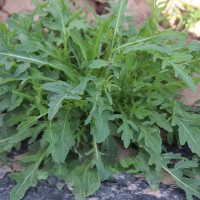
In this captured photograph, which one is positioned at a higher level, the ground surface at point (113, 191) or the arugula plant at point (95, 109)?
the arugula plant at point (95, 109)

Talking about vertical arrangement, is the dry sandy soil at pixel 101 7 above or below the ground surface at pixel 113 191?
above

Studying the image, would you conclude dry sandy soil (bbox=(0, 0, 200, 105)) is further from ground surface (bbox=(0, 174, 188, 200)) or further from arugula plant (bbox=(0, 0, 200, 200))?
ground surface (bbox=(0, 174, 188, 200))

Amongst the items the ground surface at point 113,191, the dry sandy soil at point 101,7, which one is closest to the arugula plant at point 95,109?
the ground surface at point 113,191

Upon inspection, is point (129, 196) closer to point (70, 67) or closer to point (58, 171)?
point (58, 171)

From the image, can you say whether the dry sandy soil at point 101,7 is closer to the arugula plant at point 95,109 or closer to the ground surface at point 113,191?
the arugula plant at point 95,109

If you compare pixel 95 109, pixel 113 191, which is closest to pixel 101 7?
pixel 95 109

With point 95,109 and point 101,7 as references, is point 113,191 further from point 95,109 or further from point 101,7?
point 101,7

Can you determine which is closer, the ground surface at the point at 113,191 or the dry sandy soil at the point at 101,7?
the ground surface at the point at 113,191

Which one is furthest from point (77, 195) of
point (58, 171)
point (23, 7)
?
point (23, 7)

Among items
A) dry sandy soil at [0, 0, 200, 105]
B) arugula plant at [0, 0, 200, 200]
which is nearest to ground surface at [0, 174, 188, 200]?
arugula plant at [0, 0, 200, 200]
